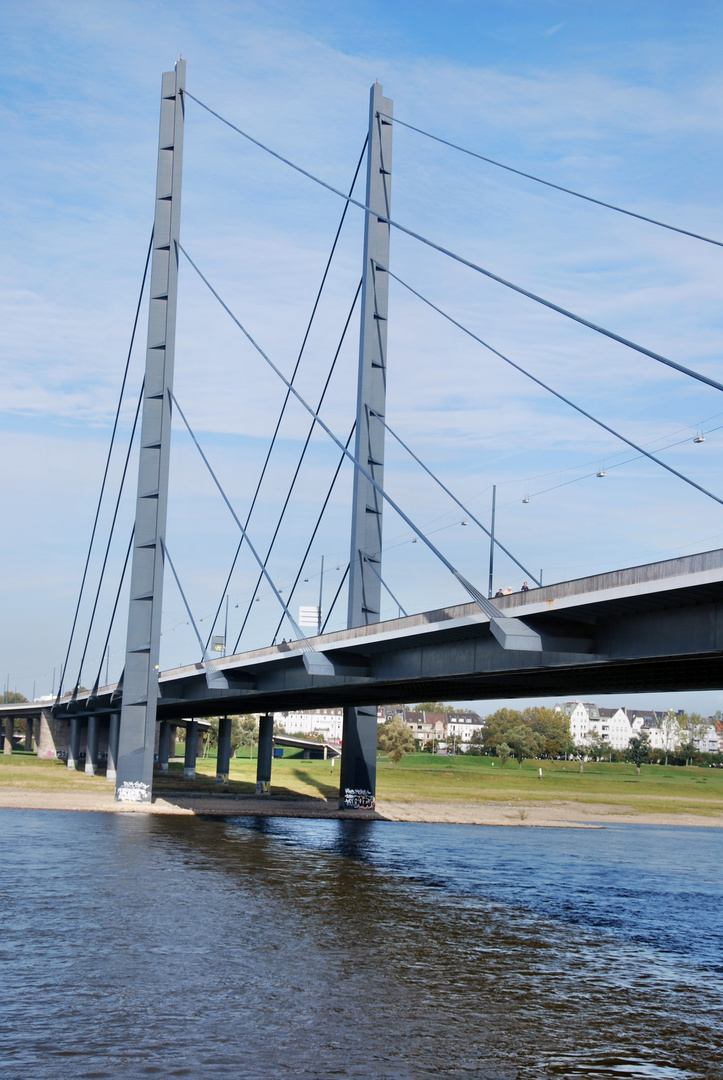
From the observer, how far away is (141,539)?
6206cm

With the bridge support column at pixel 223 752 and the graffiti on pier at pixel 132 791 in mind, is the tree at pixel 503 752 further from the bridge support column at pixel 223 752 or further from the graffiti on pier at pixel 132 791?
the graffiti on pier at pixel 132 791

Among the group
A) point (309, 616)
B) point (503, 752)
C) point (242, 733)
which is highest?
point (309, 616)

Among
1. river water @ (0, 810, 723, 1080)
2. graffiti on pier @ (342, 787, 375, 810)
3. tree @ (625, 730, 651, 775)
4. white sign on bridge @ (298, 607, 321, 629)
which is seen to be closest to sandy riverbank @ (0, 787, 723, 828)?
graffiti on pier @ (342, 787, 375, 810)

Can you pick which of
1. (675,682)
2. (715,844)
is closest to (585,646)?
(675,682)

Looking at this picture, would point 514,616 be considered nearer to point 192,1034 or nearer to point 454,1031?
point 454,1031

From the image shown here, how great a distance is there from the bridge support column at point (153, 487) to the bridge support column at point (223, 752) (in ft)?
110

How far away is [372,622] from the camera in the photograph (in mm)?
57344

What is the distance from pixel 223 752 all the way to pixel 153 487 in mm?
41663

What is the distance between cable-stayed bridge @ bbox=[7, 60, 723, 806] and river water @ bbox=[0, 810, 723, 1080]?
23.1 ft

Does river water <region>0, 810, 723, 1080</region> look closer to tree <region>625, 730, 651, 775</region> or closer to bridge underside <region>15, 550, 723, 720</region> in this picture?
bridge underside <region>15, 550, 723, 720</region>

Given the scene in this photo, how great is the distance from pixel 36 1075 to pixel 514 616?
16.0 meters

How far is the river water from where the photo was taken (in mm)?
17047

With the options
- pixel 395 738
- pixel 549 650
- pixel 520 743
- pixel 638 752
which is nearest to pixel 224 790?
pixel 395 738

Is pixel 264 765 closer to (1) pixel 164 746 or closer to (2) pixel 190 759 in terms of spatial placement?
(2) pixel 190 759
